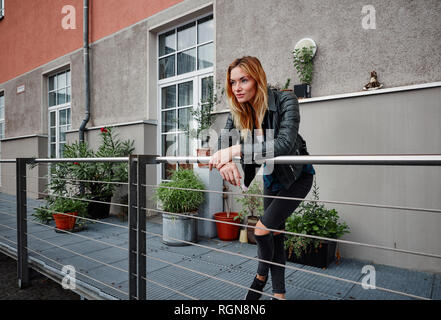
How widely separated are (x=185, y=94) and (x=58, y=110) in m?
3.99

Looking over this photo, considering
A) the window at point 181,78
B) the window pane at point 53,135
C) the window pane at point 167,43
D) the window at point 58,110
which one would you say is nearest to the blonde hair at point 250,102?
the window at point 181,78

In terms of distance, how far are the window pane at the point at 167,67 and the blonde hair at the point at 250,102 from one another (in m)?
3.33

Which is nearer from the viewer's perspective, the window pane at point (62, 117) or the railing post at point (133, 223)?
the railing post at point (133, 223)

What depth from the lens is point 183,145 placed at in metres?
4.65

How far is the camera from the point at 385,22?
2.68 meters

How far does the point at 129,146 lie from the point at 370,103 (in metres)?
3.70

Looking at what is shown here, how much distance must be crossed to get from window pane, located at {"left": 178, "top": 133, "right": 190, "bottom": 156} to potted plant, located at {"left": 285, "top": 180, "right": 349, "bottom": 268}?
7.10ft

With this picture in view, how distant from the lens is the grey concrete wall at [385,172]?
2.51m

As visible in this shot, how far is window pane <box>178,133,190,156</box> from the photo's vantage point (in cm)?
453

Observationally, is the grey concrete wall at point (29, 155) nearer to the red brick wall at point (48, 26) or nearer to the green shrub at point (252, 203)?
the red brick wall at point (48, 26)

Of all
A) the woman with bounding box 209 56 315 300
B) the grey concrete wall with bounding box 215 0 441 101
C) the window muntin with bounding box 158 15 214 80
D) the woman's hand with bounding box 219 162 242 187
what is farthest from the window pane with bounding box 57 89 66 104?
the woman's hand with bounding box 219 162 242 187

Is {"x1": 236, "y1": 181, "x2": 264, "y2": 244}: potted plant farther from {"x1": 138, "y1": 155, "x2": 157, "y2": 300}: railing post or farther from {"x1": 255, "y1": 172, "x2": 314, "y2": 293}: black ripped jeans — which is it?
{"x1": 138, "y1": 155, "x2": 157, "y2": 300}: railing post

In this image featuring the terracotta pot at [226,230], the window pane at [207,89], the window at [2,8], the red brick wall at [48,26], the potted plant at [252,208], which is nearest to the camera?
A: the potted plant at [252,208]
